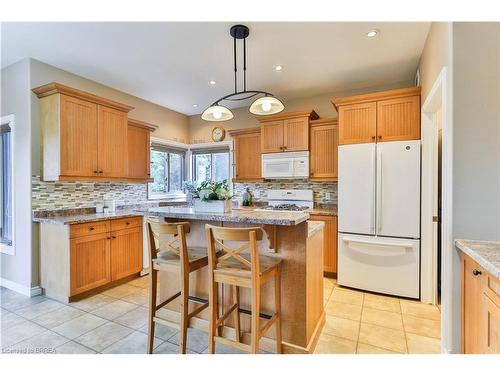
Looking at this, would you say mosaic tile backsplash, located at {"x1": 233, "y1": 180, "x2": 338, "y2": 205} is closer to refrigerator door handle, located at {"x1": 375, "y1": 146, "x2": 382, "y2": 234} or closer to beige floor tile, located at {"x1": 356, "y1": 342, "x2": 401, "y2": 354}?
refrigerator door handle, located at {"x1": 375, "y1": 146, "x2": 382, "y2": 234}

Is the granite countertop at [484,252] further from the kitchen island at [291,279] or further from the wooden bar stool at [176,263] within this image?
the wooden bar stool at [176,263]

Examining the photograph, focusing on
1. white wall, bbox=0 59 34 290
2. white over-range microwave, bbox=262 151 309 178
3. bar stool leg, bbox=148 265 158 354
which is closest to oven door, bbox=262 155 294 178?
white over-range microwave, bbox=262 151 309 178

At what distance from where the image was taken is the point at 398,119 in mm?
3092

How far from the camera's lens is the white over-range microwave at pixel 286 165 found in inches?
159

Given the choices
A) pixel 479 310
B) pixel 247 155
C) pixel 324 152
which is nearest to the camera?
pixel 479 310

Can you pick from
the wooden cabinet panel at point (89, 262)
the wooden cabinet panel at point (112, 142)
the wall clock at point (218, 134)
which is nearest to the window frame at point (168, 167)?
the wall clock at point (218, 134)

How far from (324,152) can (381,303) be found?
7.06 ft

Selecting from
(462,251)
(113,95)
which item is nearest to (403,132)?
(462,251)

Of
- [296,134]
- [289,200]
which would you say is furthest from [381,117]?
[289,200]

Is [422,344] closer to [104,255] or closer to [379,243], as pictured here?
[379,243]

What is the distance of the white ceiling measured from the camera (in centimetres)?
248

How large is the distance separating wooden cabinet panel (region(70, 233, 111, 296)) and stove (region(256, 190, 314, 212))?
2382 millimetres
